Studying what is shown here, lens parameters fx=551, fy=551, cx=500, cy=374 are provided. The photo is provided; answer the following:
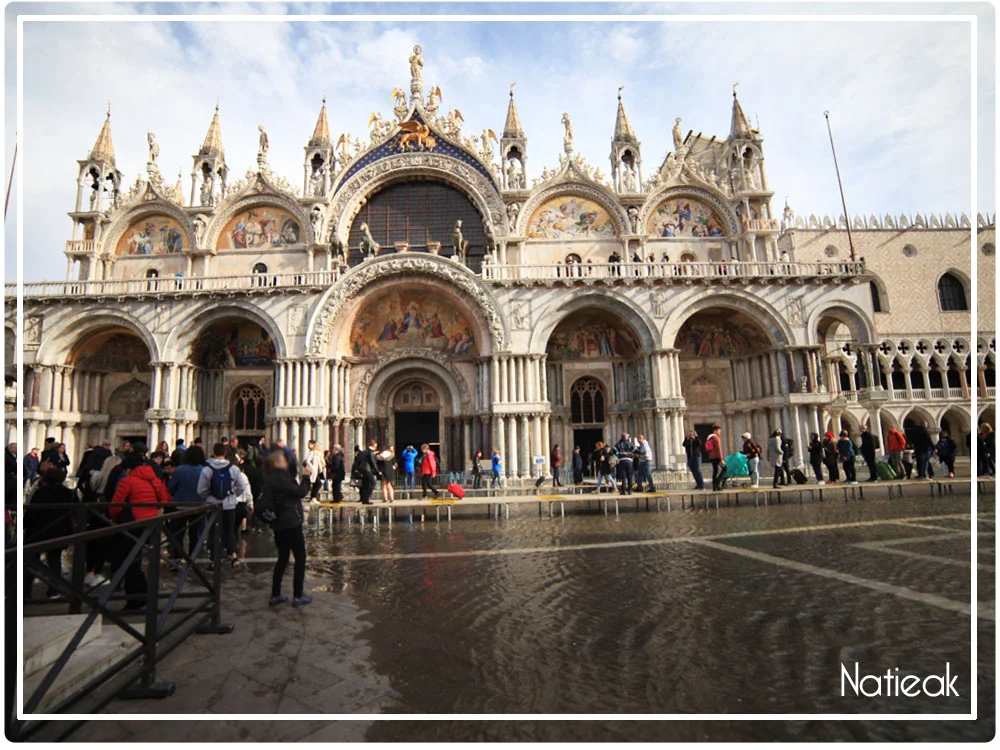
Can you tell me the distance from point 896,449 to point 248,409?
25.2 metres

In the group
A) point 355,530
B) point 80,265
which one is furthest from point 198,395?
point 355,530

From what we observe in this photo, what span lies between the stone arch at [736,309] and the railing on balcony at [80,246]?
26.0 metres

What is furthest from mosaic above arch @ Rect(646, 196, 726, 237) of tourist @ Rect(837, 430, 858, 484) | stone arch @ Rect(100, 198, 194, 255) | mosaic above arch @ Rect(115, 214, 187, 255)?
mosaic above arch @ Rect(115, 214, 187, 255)

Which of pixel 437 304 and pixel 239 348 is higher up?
pixel 437 304

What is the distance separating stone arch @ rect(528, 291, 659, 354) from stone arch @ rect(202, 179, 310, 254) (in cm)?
1179

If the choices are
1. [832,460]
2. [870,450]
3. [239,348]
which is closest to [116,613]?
[832,460]

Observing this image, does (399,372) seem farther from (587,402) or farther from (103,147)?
(103,147)

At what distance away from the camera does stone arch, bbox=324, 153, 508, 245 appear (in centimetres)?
2545

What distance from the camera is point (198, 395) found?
79.9ft

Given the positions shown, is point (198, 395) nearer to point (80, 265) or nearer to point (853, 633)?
point (80, 265)

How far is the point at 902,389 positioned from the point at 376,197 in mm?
31505

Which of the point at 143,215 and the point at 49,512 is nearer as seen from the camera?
the point at 49,512

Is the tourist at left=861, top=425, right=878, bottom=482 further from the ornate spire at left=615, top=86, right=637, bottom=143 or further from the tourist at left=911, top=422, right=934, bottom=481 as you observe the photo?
the ornate spire at left=615, top=86, right=637, bottom=143

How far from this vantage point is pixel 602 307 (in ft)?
76.2
